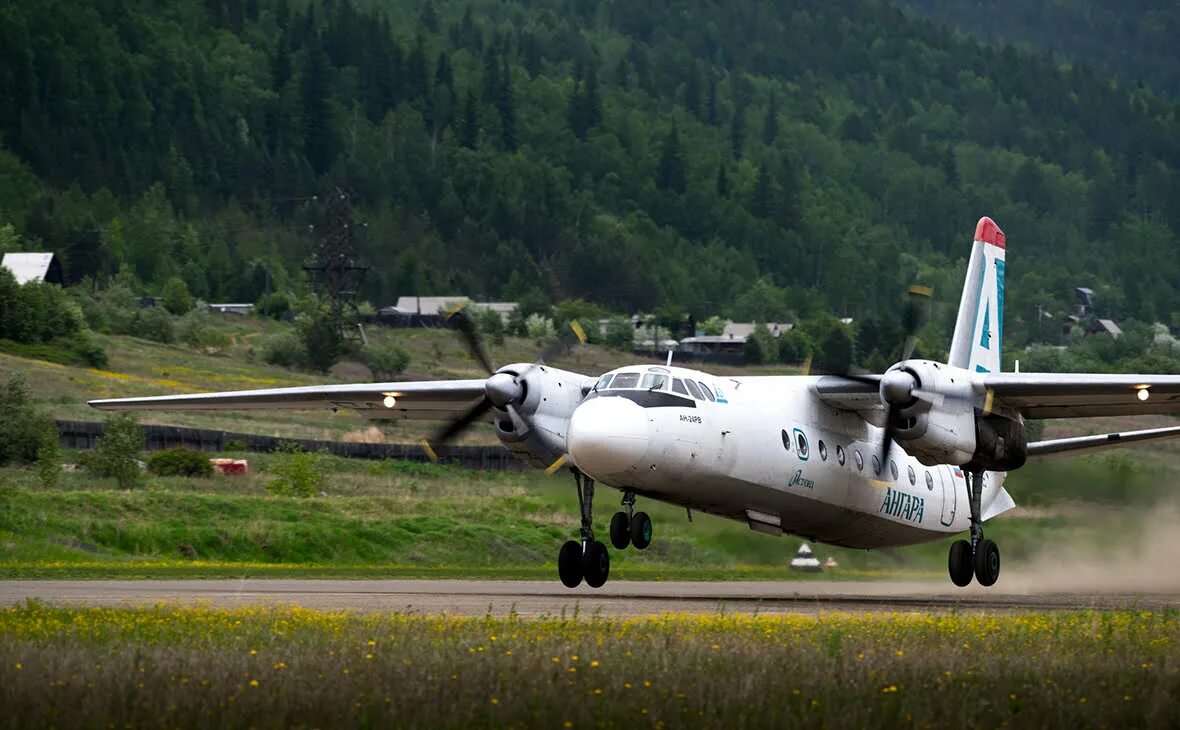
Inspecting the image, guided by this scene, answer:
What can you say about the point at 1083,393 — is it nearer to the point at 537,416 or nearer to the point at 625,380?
the point at 625,380

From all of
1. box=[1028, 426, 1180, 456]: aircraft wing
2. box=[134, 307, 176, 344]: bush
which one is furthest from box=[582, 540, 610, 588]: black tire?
box=[134, 307, 176, 344]: bush

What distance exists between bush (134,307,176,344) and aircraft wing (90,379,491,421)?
76.1 metres

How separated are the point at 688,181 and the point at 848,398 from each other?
172 m

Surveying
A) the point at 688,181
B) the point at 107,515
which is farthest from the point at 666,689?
the point at 688,181

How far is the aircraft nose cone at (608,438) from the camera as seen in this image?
2314 cm

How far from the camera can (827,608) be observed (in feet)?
78.5

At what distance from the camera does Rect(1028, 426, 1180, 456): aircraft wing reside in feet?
92.7

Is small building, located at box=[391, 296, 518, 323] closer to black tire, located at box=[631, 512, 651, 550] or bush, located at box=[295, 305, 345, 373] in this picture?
bush, located at box=[295, 305, 345, 373]

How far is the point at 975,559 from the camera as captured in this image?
27.5 metres

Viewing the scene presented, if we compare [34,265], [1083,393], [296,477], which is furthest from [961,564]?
[34,265]

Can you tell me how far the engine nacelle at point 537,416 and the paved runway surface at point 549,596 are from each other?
2.30m

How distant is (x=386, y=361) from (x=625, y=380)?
73.9 m

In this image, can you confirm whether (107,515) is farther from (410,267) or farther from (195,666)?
(410,267)

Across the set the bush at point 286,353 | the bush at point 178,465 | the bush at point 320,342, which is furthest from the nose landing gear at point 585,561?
the bush at point 286,353
